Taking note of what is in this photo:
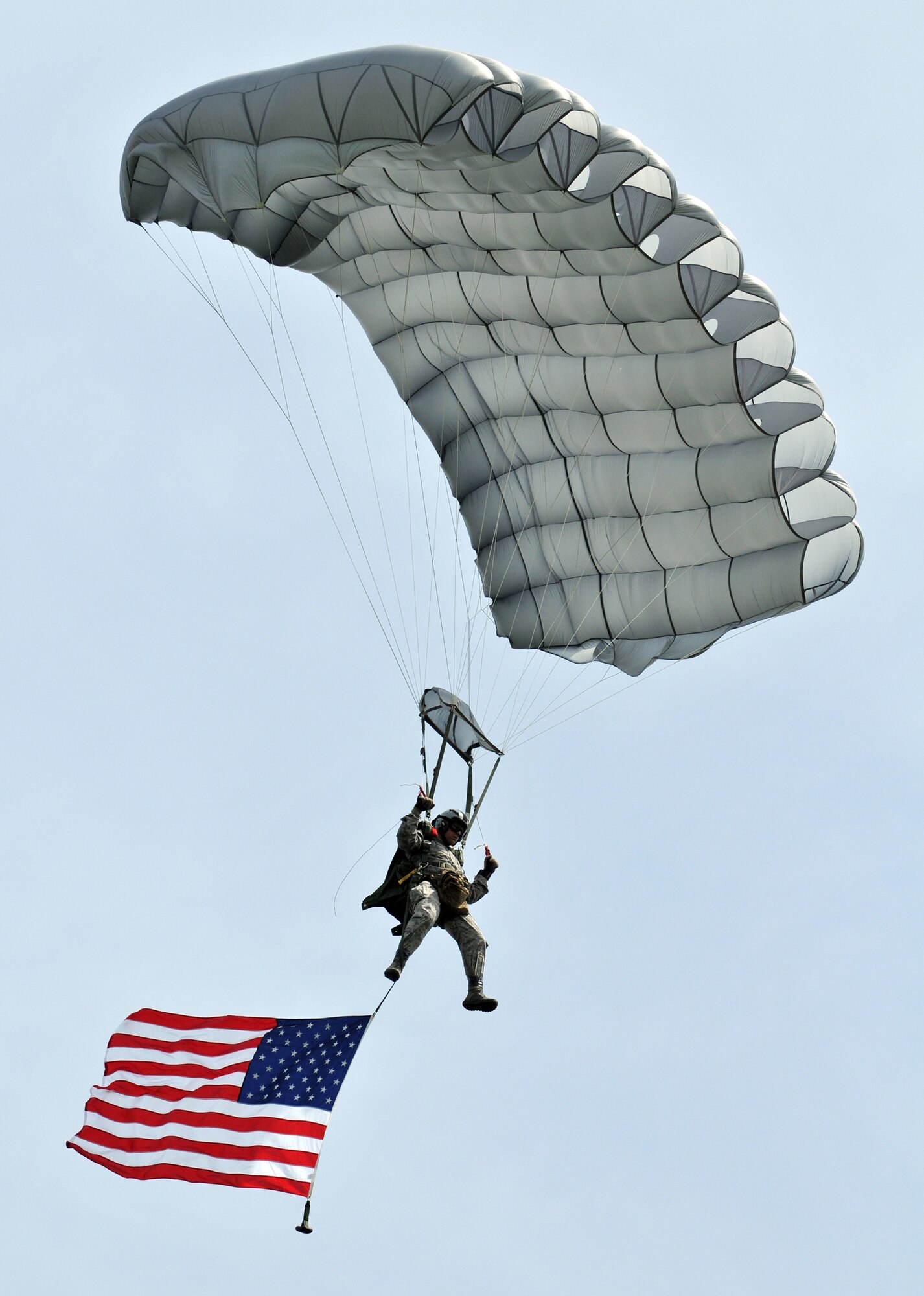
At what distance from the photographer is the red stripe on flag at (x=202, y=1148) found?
1339 centimetres

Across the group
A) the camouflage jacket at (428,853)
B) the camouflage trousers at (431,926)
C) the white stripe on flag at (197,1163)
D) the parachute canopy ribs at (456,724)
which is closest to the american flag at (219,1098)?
the white stripe on flag at (197,1163)

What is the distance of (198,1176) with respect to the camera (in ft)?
44.1

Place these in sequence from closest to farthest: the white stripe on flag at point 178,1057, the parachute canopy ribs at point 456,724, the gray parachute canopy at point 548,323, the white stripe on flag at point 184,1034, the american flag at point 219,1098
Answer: the gray parachute canopy at point 548,323 < the american flag at point 219,1098 < the white stripe on flag at point 178,1057 < the white stripe on flag at point 184,1034 < the parachute canopy ribs at point 456,724

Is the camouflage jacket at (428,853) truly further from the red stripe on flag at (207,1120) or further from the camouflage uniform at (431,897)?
the red stripe on flag at (207,1120)

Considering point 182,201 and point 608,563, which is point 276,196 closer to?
point 182,201

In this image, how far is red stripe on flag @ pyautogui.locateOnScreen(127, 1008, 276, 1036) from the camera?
14.3 m

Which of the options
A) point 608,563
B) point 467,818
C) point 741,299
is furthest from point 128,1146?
point 741,299

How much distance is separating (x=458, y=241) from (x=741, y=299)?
2.51 metres

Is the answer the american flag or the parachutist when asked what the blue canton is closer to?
the american flag

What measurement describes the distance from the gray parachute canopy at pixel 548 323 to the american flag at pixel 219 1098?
17.5 ft

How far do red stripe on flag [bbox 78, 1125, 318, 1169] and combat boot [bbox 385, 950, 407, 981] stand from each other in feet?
4.60

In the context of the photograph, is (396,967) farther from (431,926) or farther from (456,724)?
(456,724)

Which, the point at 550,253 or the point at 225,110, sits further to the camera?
the point at 550,253

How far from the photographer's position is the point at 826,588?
16.6 meters
